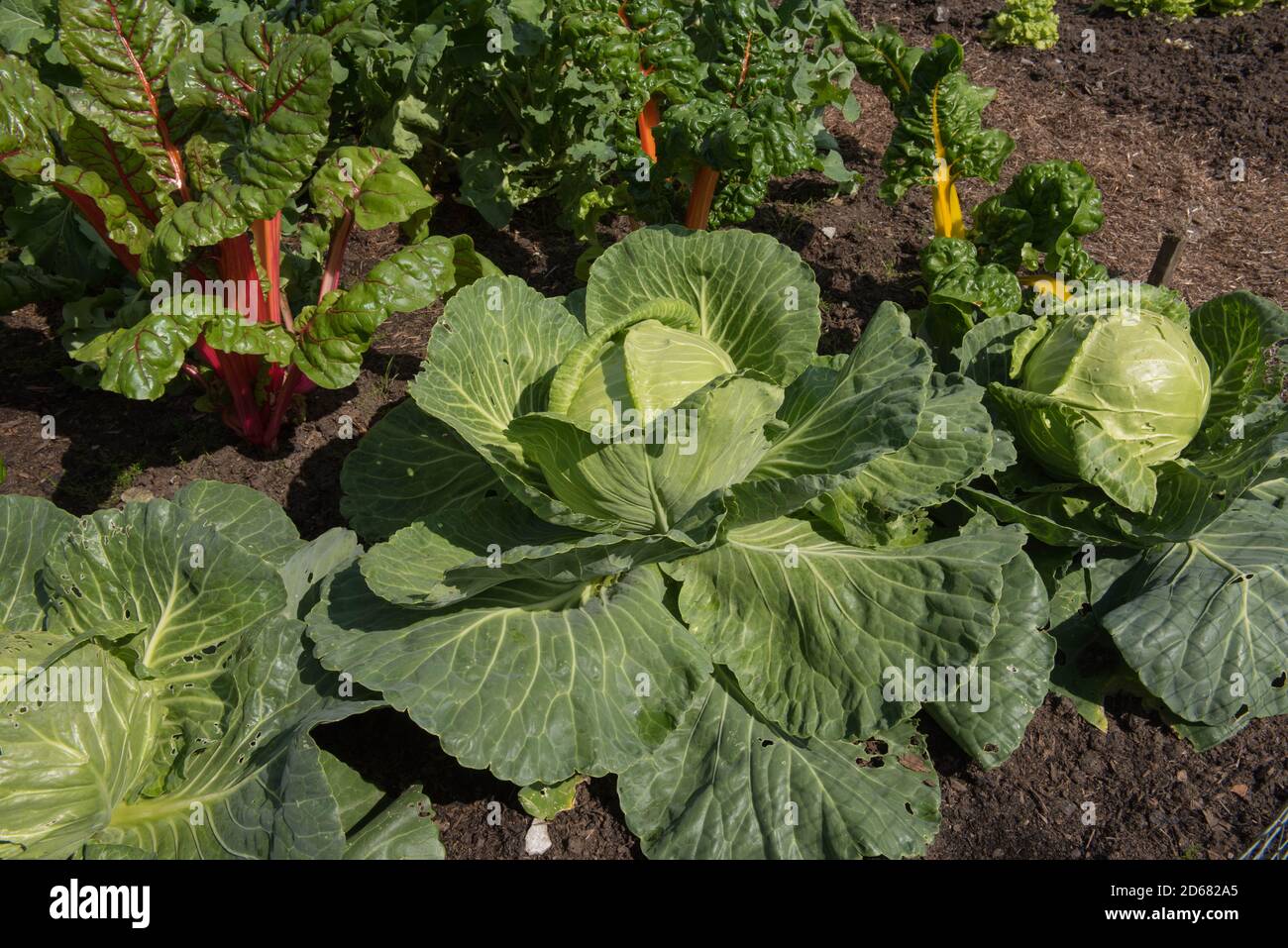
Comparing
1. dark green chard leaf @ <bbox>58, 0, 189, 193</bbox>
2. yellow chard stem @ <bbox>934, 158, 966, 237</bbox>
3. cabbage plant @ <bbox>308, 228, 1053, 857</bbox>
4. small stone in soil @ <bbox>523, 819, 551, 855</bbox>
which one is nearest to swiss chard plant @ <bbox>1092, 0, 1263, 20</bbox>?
yellow chard stem @ <bbox>934, 158, 966, 237</bbox>

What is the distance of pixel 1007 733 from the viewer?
12.3 feet

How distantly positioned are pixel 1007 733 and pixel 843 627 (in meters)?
0.76

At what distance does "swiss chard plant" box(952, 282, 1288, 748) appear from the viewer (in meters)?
3.94

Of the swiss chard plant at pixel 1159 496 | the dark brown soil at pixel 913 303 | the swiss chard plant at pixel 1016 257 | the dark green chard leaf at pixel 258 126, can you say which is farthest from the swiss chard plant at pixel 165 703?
the swiss chard plant at pixel 1016 257

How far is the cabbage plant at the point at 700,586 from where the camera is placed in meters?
3.37

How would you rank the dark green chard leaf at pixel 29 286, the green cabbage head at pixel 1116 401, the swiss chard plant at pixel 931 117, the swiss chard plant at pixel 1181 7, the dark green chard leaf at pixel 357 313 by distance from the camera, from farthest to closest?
the swiss chard plant at pixel 1181 7 < the swiss chard plant at pixel 931 117 < the dark green chard leaf at pixel 29 286 < the dark green chard leaf at pixel 357 313 < the green cabbage head at pixel 1116 401

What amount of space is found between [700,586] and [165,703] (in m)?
1.96

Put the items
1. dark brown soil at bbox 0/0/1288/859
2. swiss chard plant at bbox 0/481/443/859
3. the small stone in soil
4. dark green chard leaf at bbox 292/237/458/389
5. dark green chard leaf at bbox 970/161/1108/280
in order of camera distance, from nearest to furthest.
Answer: swiss chard plant at bbox 0/481/443/859 → the small stone in soil → dark brown soil at bbox 0/0/1288/859 → dark green chard leaf at bbox 292/237/458/389 → dark green chard leaf at bbox 970/161/1108/280

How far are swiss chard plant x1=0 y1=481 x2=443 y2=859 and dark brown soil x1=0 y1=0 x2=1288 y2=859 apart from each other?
0.51m

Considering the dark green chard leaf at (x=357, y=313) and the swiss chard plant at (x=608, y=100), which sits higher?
the swiss chard plant at (x=608, y=100)

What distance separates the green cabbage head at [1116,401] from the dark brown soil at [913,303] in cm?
101

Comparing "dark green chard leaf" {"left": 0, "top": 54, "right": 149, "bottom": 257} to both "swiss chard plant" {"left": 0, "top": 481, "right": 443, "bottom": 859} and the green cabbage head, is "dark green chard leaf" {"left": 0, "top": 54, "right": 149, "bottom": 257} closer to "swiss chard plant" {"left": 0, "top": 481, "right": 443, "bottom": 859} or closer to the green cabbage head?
"swiss chard plant" {"left": 0, "top": 481, "right": 443, "bottom": 859}

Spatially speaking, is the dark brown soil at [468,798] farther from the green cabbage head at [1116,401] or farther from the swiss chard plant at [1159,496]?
the green cabbage head at [1116,401]
